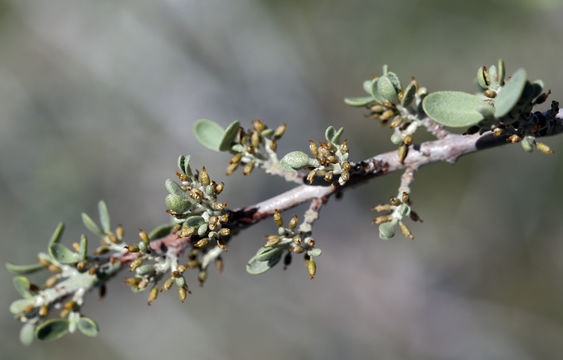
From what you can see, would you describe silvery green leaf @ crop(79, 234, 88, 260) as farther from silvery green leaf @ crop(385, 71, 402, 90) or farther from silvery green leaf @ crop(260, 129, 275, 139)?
silvery green leaf @ crop(385, 71, 402, 90)

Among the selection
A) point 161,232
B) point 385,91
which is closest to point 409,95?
point 385,91

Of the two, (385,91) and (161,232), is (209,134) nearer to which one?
(161,232)

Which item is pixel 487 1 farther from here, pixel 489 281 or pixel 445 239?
pixel 489 281

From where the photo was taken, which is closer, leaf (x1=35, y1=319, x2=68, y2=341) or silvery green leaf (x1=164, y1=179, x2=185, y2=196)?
silvery green leaf (x1=164, y1=179, x2=185, y2=196)

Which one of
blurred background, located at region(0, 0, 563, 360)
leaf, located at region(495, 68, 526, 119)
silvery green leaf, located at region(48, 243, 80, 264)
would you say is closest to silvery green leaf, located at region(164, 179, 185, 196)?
silvery green leaf, located at region(48, 243, 80, 264)

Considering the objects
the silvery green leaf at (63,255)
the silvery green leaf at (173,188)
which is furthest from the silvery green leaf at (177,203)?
the silvery green leaf at (63,255)

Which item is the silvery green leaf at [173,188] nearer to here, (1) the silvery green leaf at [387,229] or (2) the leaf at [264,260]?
(2) the leaf at [264,260]
